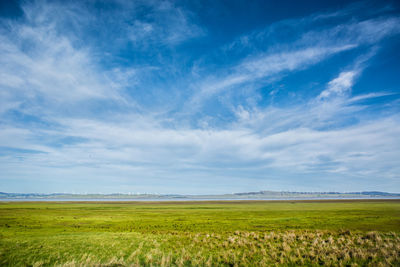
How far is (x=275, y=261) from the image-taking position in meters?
16.1

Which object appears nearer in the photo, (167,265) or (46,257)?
(167,265)

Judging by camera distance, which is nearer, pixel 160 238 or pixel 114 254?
pixel 114 254

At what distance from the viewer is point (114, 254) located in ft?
63.2

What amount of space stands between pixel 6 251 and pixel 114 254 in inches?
378

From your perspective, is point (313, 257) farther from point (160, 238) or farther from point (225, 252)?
point (160, 238)

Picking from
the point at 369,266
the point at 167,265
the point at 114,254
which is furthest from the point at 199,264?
the point at 369,266

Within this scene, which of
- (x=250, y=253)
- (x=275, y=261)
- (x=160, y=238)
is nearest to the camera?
(x=275, y=261)

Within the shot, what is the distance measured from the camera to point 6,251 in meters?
19.5

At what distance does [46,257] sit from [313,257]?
2122 cm

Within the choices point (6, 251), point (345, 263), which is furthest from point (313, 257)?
point (6, 251)

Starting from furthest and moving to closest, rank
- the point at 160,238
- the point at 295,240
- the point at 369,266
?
the point at 160,238
the point at 295,240
the point at 369,266

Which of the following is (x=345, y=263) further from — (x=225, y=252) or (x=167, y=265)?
(x=167, y=265)

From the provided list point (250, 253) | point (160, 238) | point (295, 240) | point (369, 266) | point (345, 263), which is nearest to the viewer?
point (369, 266)

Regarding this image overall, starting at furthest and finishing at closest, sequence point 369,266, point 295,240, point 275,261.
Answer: point 295,240 → point 275,261 → point 369,266
